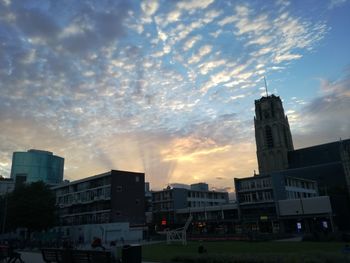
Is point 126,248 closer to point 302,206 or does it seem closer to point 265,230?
point 302,206

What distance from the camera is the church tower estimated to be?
129875mm

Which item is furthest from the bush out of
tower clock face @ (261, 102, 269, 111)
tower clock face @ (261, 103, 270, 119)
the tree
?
tower clock face @ (261, 102, 269, 111)

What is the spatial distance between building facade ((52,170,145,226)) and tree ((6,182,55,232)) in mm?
11467

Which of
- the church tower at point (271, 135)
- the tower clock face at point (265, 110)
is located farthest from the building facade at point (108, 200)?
the tower clock face at point (265, 110)

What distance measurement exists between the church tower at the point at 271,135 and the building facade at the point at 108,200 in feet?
210

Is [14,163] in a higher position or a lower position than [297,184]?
higher

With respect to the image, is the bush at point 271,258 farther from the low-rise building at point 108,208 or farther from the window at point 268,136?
the window at point 268,136

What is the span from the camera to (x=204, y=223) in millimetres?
89125

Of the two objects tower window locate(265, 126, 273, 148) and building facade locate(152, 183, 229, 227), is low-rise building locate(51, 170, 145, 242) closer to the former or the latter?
building facade locate(152, 183, 229, 227)

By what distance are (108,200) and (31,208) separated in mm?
18804

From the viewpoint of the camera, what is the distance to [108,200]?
79.2m

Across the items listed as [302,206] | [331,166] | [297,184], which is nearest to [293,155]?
[331,166]

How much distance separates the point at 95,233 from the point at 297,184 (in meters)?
52.1

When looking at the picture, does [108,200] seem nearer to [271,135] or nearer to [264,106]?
[271,135]
